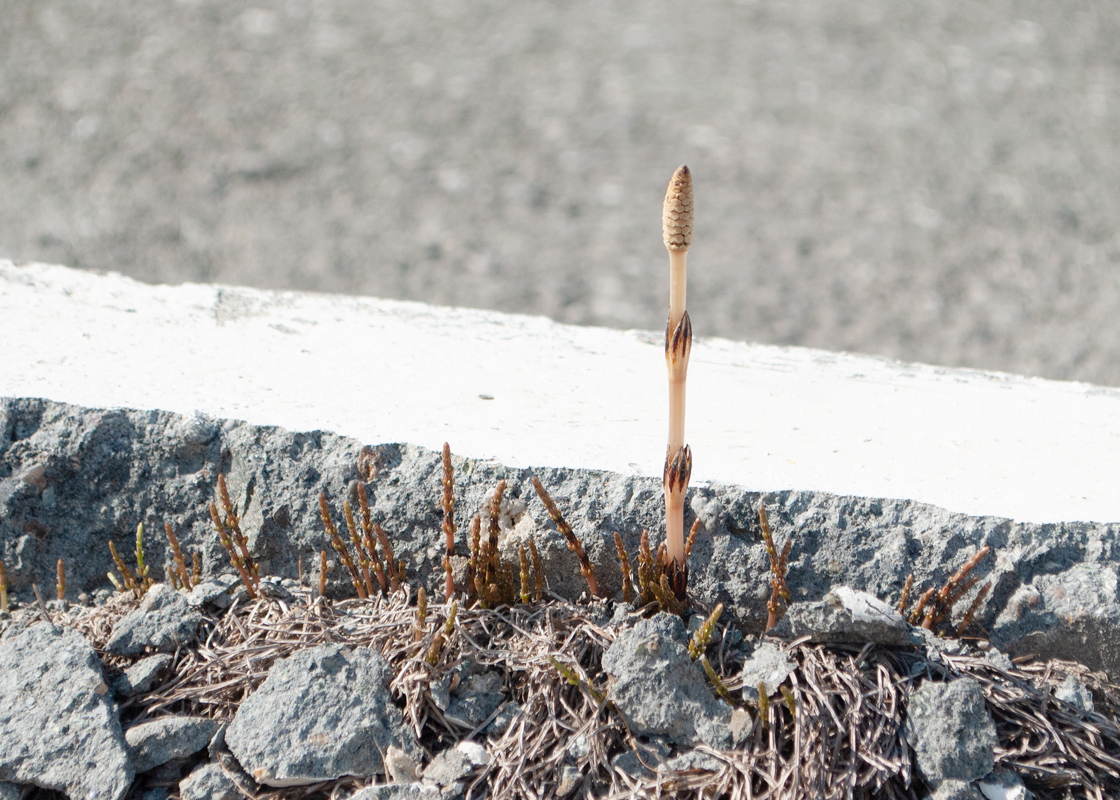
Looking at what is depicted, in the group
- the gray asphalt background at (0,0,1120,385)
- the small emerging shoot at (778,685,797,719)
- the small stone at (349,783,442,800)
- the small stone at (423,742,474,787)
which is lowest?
the small stone at (349,783,442,800)

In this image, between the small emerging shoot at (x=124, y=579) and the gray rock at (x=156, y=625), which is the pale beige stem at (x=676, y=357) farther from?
the small emerging shoot at (x=124, y=579)

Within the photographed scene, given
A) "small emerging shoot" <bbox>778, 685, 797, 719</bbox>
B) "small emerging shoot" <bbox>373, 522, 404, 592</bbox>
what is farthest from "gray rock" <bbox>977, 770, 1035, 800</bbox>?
"small emerging shoot" <bbox>373, 522, 404, 592</bbox>

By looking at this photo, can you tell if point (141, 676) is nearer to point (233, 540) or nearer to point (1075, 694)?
point (233, 540)

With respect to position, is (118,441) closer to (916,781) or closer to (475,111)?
(916,781)

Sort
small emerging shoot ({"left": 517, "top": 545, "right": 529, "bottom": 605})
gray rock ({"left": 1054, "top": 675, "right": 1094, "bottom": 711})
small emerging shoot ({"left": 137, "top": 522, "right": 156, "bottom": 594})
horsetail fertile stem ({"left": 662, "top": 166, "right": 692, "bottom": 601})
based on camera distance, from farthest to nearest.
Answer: small emerging shoot ({"left": 137, "top": 522, "right": 156, "bottom": 594}) → small emerging shoot ({"left": 517, "top": 545, "right": 529, "bottom": 605}) → gray rock ({"left": 1054, "top": 675, "right": 1094, "bottom": 711}) → horsetail fertile stem ({"left": 662, "top": 166, "right": 692, "bottom": 601})

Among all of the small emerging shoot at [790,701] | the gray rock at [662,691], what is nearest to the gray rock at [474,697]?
the gray rock at [662,691]

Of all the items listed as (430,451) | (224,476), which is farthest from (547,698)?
(224,476)

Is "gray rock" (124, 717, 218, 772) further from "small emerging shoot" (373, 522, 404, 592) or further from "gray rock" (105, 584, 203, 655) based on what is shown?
"small emerging shoot" (373, 522, 404, 592)
